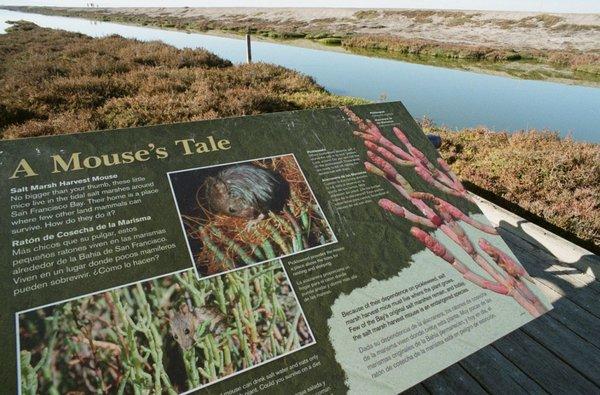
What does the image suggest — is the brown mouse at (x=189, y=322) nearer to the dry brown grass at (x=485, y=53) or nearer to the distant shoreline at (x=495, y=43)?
the distant shoreline at (x=495, y=43)

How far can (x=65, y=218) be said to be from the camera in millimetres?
1755

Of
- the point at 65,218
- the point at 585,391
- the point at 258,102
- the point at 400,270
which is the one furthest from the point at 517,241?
the point at 258,102

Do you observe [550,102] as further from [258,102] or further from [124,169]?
[124,169]

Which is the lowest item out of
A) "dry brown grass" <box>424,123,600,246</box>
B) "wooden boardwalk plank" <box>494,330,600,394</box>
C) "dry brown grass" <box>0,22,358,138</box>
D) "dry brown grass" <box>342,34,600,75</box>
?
"wooden boardwalk plank" <box>494,330,600,394</box>

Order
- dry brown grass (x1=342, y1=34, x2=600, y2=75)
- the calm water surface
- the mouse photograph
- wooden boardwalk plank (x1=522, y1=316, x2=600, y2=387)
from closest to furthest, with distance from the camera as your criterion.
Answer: the mouse photograph
wooden boardwalk plank (x1=522, y1=316, x2=600, y2=387)
the calm water surface
dry brown grass (x1=342, y1=34, x2=600, y2=75)

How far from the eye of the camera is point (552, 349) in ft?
9.82

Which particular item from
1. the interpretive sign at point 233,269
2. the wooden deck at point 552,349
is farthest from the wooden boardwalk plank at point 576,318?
the interpretive sign at point 233,269

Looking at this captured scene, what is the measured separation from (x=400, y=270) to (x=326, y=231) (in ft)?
1.58

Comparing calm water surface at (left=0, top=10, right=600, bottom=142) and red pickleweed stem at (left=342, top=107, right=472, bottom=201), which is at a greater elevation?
calm water surface at (left=0, top=10, right=600, bottom=142)

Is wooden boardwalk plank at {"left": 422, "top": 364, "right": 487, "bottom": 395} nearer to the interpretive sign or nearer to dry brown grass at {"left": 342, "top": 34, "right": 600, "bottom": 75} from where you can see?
the interpretive sign

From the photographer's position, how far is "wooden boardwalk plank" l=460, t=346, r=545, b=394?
2.68 m

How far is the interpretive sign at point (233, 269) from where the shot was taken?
1.51 m

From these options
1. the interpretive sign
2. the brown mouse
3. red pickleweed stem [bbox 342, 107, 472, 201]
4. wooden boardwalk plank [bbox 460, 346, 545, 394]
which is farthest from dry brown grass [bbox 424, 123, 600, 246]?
the brown mouse

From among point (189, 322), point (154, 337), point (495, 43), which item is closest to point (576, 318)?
point (189, 322)
